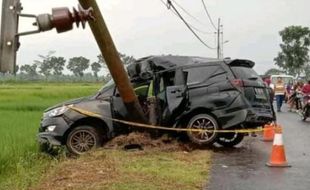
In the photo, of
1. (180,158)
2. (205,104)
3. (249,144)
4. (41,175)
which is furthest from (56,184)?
(249,144)

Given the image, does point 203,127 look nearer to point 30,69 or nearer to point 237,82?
point 237,82

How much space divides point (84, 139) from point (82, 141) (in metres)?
0.06

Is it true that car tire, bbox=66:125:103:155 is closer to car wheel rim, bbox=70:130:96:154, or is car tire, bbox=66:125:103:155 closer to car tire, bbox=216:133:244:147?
car wheel rim, bbox=70:130:96:154

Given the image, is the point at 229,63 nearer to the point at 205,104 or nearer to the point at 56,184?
the point at 205,104

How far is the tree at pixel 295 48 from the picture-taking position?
233ft

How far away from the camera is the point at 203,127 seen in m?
12.5

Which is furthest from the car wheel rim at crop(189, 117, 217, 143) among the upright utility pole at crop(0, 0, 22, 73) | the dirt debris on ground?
the upright utility pole at crop(0, 0, 22, 73)

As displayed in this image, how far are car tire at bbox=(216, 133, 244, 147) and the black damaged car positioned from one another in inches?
7.0

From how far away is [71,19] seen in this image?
14.1 feet

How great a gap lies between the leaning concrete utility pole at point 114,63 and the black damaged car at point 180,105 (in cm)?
31

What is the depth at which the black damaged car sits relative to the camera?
489 inches

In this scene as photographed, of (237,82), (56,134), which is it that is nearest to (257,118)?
(237,82)

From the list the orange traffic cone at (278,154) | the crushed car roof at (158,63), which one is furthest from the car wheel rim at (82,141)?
the orange traffic cone at (278,154)

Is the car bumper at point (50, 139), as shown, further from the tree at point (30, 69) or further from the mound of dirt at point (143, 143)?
the tree at point (30, 69)
